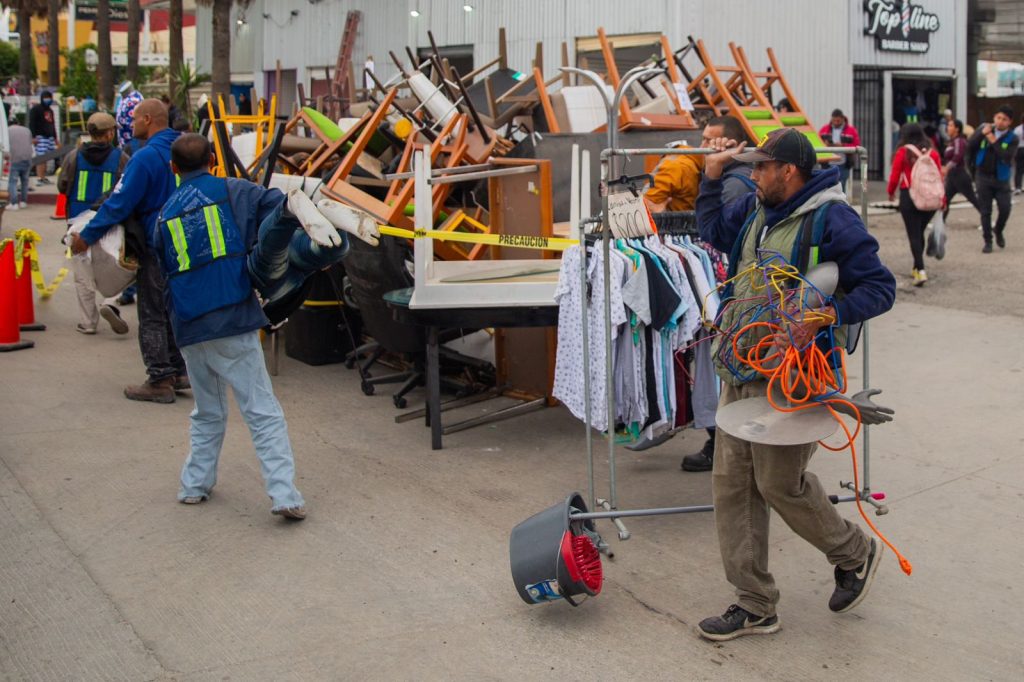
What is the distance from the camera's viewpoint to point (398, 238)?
7.33 m

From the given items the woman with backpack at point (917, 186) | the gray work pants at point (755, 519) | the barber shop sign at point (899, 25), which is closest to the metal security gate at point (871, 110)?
the barber shop sign at point (899, 25)

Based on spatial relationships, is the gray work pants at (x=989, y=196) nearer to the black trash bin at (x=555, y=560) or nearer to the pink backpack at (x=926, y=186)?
the pink backpack at (x=926, y=186)

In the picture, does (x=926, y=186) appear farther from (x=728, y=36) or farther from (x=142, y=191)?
(x=728, y=36)

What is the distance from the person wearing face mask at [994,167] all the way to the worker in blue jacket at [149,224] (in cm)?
1012

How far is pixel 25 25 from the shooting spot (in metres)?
47.3

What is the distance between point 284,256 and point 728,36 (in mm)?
17173

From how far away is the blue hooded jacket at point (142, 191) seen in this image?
7129 millimetres

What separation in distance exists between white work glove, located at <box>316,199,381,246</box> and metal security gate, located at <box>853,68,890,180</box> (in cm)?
2191

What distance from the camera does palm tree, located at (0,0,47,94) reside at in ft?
144

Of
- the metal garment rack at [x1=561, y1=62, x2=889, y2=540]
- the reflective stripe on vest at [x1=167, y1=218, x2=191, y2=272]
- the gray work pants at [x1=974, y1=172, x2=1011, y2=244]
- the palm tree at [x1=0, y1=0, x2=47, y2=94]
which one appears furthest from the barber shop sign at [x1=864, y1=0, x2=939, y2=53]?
the palm tree at [x1=0, y1=0, x2=47, y2=94]

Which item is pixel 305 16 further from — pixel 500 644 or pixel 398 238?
pixel 500 644

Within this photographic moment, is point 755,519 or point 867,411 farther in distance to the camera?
point 755,519

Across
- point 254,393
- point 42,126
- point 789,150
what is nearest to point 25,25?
point 42,126

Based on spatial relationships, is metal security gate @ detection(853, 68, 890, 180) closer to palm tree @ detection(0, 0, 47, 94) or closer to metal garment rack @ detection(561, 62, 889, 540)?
metal garment rack @ detection(561, 62, 889, 540)
